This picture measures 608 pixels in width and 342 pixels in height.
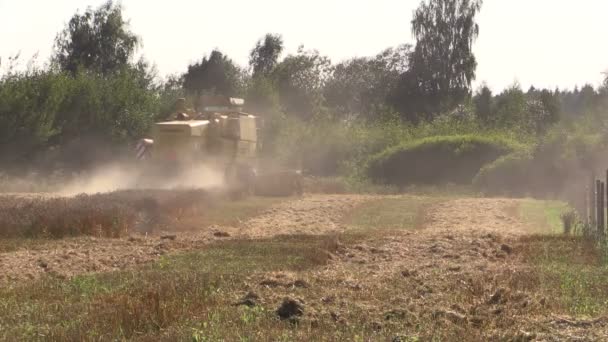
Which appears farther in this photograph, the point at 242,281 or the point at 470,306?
the point at 242,281

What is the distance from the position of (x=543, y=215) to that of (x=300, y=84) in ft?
188

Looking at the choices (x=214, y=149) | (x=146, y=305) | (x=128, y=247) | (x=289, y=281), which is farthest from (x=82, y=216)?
(x=214, y=149)

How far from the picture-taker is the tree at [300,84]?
282 feet

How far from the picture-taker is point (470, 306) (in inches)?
458

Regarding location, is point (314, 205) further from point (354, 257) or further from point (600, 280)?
point (600, 280)

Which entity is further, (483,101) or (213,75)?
(483,101)

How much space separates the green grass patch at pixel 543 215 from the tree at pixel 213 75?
43093 millimetres

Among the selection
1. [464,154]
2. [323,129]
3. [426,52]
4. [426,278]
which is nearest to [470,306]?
[426,278]

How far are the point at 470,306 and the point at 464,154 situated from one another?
4593 cm

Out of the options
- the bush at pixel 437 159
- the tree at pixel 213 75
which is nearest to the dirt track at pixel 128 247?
the bush at pixel 437 159

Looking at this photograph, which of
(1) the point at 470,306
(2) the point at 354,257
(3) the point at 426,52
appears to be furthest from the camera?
(3) the point at 426,52

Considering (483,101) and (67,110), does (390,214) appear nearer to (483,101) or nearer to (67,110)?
(67,110)

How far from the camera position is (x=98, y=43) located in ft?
219

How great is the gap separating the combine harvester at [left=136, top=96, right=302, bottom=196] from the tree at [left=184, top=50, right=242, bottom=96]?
127 ft
